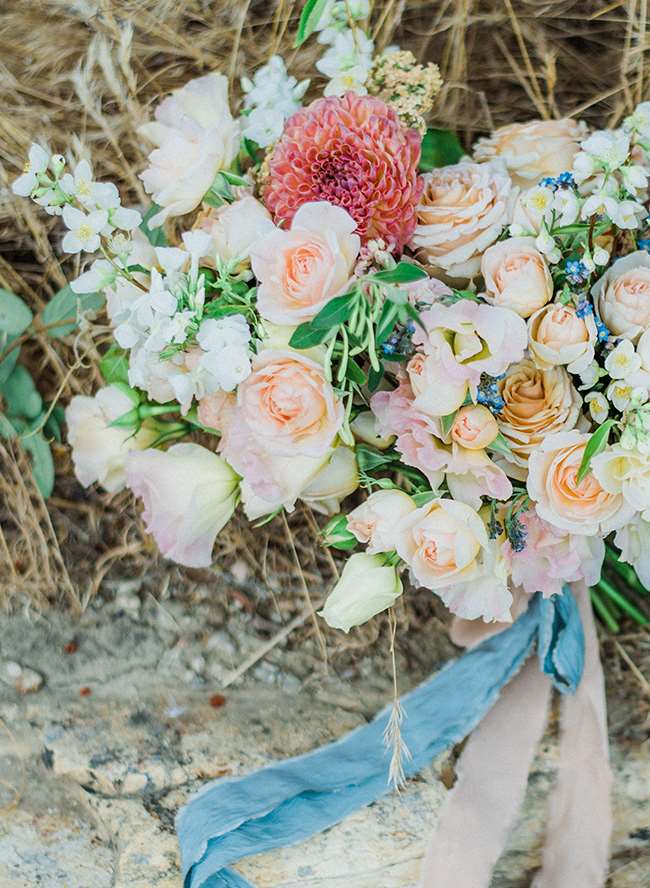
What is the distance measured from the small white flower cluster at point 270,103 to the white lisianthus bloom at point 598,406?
33cm

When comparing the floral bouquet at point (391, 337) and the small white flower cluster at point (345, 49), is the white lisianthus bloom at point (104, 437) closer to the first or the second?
the floral bouquet at point (391, 337)

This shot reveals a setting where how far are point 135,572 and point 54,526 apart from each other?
0.11m

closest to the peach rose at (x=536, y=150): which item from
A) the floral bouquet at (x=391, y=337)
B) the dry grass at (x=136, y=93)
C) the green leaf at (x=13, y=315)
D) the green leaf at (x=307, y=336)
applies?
the floral bouquet at (x=391, y=337)

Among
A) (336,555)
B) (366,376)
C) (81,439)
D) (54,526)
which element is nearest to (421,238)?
(366,376)

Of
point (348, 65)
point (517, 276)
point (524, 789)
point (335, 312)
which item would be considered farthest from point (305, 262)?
point (524, 789)

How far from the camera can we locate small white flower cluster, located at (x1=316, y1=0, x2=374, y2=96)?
81 cm

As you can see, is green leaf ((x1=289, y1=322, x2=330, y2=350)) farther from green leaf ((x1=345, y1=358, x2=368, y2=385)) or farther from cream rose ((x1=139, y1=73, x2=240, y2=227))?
cream rose ((x1=139, y1=73, x2=240, y2=227))

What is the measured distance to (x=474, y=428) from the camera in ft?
2.22

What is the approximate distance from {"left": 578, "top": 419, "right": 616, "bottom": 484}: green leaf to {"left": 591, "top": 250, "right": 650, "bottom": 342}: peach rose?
0.08 meters

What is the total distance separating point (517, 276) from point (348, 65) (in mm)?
264

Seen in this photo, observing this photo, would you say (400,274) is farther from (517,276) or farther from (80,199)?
(80,199)

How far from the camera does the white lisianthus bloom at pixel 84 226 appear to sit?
708 millimetres

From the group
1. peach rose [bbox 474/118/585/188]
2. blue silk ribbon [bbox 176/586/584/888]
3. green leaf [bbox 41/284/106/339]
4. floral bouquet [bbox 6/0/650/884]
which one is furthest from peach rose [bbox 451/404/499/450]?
green leaf [bbox 41/284/106/339]

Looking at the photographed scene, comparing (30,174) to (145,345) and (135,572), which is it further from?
(135,572)
